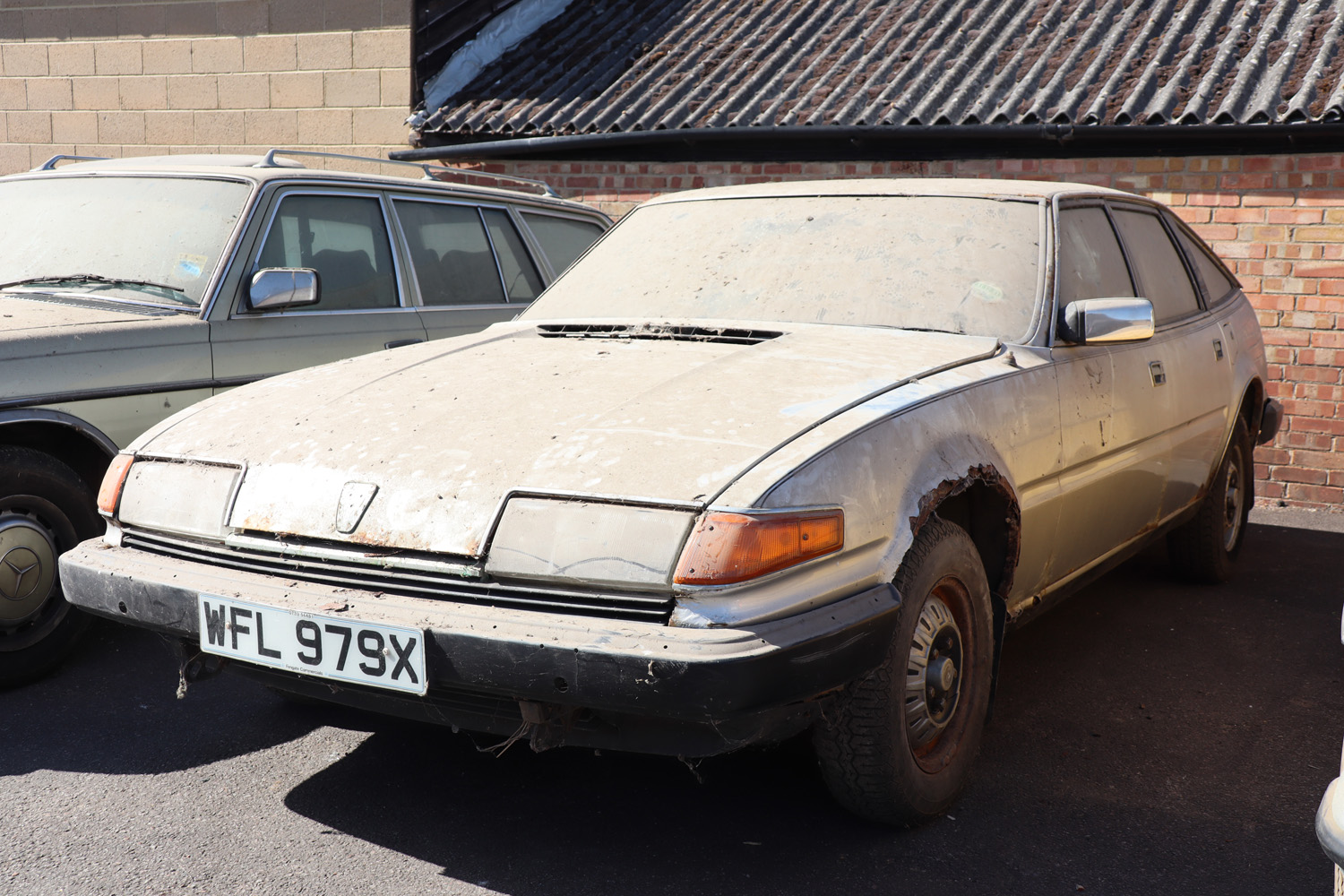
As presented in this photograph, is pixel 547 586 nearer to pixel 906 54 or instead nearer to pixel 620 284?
pixel 620 284

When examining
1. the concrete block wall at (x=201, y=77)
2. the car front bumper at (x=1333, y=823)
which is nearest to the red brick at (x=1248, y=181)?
the concrete block wall at (x=201, y=77)

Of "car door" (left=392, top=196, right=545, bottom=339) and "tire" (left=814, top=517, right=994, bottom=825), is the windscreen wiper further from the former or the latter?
"tire" (left=814, top=517, right=994, bottom=825)

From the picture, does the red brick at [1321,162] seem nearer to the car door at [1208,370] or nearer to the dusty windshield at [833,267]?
the car door at [1208,370]

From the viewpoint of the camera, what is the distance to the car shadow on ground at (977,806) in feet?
8.57

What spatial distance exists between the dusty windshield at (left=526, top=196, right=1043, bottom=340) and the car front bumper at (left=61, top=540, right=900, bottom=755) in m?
1.19

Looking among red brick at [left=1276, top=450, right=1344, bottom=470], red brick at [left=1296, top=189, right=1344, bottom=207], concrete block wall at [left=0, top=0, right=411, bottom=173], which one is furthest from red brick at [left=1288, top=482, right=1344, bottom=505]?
concrete block wall at [left=0, top=0, right=411, bottom=173]

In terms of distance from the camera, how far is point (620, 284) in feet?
12.5

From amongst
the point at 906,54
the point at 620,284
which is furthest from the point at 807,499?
the point at 906,54

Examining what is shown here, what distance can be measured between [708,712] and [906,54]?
820cm

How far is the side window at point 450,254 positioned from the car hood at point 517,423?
1.87 meters

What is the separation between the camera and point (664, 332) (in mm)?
3340

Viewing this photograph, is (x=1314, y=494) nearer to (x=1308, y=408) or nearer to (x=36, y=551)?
(x=1308, y=408)

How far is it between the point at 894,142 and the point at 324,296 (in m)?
5.16

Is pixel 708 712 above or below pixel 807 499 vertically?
below
